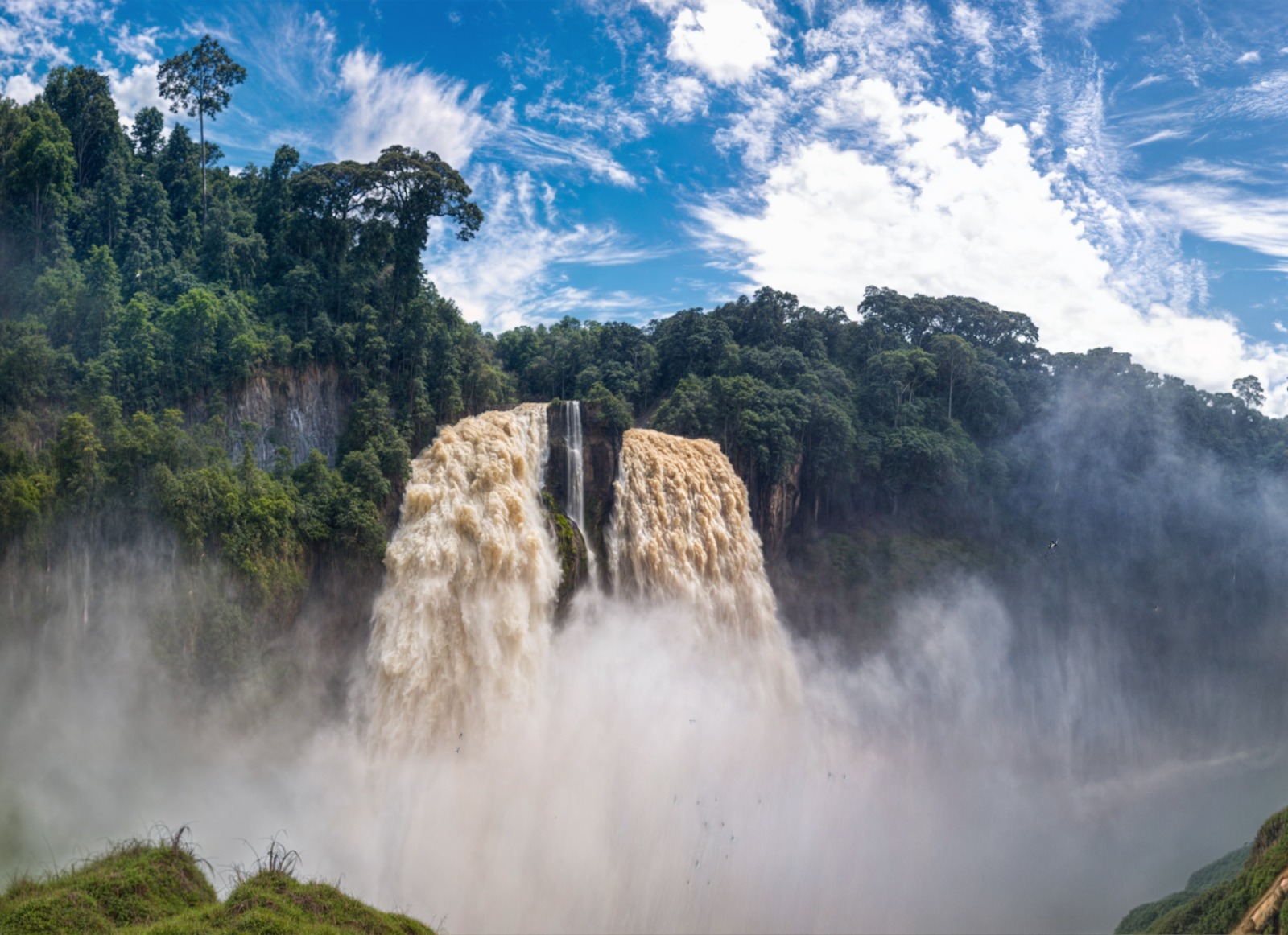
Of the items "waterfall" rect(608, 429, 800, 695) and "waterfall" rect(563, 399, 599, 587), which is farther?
"waterfall" rect(608, 429, 800, 695)

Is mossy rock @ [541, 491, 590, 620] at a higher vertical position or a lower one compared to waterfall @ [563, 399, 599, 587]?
lower

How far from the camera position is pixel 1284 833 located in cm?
1633

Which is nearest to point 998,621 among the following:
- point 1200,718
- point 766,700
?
point 1200,718

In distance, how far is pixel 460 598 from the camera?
2103cm

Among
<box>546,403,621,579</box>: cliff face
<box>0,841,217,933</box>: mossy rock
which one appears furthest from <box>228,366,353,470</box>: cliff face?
<box>0,841,217,933</box>: mossy rock

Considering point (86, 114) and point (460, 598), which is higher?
point (86, 114)

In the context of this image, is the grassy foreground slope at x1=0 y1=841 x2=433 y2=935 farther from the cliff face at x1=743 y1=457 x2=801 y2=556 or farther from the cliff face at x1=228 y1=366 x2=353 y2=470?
the cliff face at x1=743 y1=457 x2=801 y2=556

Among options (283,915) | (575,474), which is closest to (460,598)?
(575,474)

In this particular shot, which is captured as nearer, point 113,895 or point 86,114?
point 113,895

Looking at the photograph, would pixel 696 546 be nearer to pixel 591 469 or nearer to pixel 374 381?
pixel 591 469

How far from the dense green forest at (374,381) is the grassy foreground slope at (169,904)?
841 centimetres

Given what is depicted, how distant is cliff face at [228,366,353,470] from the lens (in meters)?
22.6

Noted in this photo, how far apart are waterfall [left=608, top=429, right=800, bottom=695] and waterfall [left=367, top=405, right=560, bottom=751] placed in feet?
9.70

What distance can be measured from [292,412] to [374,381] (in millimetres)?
2412
